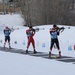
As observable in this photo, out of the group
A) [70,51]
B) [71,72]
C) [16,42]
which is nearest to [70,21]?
[16,42]

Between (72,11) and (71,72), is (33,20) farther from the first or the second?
(71,72)

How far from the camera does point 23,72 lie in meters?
11.5

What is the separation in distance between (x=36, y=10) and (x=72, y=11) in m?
4.78

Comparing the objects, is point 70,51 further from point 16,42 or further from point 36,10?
point 36,10

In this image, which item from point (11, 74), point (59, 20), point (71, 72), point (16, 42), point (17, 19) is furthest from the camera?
point (17, 19)

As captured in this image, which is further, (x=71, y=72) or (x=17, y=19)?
(x=17, y=19)

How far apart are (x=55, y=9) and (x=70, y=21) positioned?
2.42 m

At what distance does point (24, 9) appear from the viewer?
143 feet

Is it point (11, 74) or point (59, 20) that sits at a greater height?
point (59, 20)

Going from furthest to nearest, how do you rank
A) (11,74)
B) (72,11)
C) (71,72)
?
(72,11) → (71,72) → (11,74)

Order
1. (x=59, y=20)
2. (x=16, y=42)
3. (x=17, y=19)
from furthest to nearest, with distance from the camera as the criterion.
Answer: (x=17, y=19) → (x=59, y=20) → (x=16, y=42)

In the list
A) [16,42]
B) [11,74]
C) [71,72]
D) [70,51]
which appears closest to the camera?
[11,74]

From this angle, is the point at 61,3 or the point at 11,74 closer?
the point at 11,74

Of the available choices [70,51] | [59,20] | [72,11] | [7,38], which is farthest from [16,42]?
[72,11]
